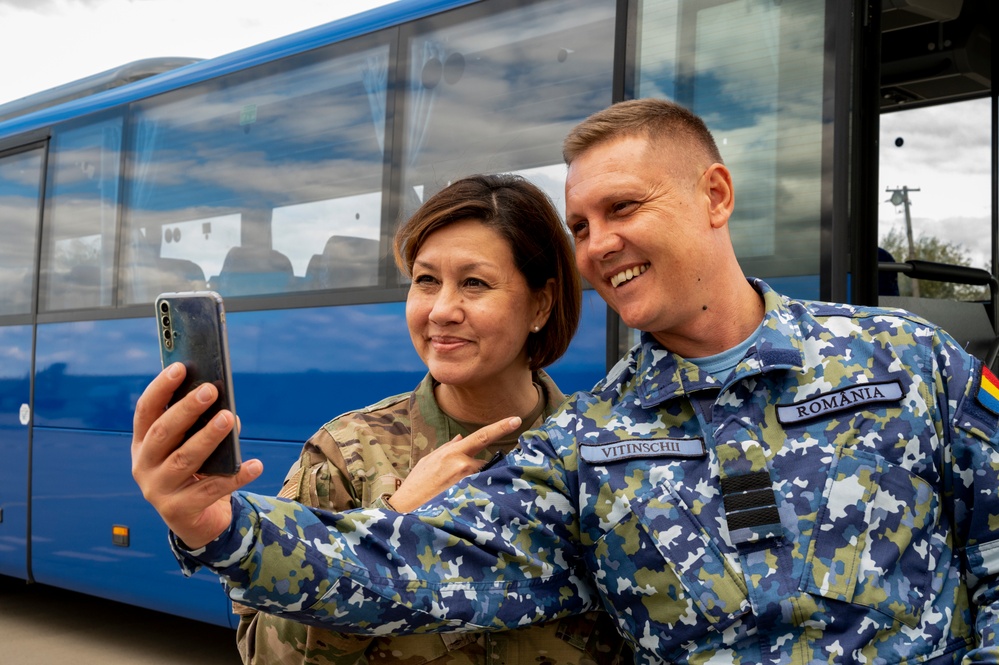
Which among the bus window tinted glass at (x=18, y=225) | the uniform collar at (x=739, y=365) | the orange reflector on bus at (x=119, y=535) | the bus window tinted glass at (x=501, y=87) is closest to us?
the uniform collar at (x=739, y=365)

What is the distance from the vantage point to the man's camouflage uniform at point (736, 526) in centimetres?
175

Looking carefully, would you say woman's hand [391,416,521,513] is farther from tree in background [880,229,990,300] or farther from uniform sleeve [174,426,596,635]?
tree in background [880,229,990,300]

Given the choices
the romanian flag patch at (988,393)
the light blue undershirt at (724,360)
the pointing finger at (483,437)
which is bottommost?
the pointing finger at (483,437)

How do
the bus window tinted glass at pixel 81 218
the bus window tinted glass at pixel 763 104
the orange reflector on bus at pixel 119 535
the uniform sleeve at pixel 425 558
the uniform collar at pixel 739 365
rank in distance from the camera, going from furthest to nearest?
the bus window tinted glass at pixel 81 218 < the orange reflector on bus at pixel 119 535 < the bus window tinted glass at pixel 763 104 < the uniform collar at pixel 739 365 < the uniform sleeve at pixel 425 558

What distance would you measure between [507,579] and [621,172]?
77 centimetres

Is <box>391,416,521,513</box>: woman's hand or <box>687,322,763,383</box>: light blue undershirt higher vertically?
<box>687,322,763,383</box>: light blue undershirt

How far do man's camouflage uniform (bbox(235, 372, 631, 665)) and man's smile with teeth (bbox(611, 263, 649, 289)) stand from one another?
0.48m

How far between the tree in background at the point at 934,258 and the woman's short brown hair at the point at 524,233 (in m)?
2.55

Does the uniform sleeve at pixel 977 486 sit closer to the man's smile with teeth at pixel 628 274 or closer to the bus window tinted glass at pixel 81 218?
the man's smile with teeth at pixel 628 274

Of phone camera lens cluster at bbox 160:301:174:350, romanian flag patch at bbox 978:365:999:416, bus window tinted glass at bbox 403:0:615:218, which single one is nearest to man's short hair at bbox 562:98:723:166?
romanian flag patch at bbox 978:365:999:416

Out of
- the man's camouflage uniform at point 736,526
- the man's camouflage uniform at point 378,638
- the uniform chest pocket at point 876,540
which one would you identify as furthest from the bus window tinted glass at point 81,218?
the uniform chest pocket at point 876,540

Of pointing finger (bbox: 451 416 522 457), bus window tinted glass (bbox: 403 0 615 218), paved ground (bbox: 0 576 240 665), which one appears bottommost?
paved ground (bbox: 0 576 240 665)

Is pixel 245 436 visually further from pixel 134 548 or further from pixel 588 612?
pixel 588 612

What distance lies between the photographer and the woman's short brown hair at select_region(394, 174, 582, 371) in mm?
2311
